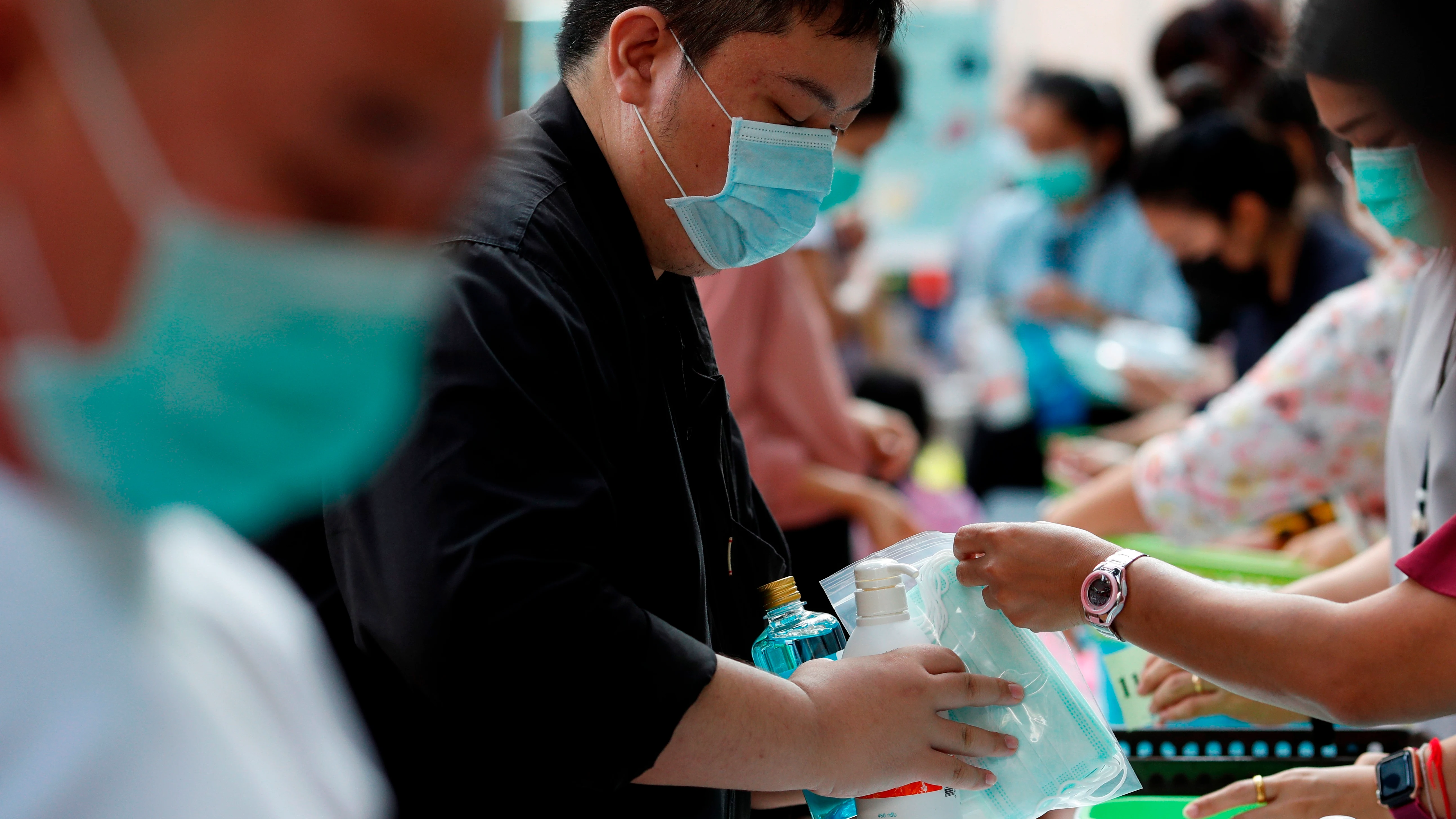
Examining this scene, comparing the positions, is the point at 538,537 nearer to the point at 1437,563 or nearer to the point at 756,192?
the point at 756,192

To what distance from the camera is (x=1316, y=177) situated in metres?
3.38

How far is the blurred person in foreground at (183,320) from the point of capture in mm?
415

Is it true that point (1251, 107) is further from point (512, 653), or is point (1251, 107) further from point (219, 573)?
point (219, 573)

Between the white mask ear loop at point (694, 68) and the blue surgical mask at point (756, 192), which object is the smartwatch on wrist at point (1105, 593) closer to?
the blue surgical mask at point (756, 192)

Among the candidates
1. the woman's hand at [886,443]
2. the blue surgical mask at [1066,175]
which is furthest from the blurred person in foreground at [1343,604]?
the blue surgical mask at [1066,175]

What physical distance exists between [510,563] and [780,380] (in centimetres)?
177

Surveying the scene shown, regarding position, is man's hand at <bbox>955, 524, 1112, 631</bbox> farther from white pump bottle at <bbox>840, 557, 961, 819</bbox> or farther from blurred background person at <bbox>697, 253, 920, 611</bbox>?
blurred background person at <bbox>697, 253, 920, 611</bbox>

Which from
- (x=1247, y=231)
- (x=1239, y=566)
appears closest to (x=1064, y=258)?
(x=1247, y=231)

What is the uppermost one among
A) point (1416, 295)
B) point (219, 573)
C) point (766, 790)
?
point (219, 573)

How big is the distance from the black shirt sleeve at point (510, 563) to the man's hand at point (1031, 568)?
342 millimetres

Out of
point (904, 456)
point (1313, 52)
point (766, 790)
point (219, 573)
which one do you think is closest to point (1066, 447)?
point (904, 456)

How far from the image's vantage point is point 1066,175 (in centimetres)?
464

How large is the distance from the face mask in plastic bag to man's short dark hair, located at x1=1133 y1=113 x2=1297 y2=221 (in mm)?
2369

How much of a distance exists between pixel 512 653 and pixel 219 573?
369mm
